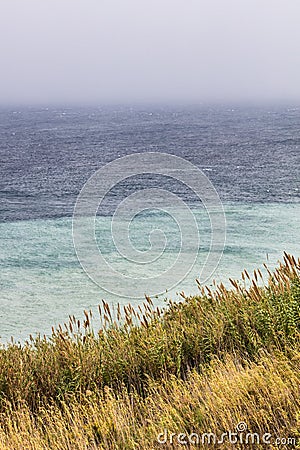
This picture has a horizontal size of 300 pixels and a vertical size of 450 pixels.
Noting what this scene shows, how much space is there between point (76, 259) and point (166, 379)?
34.1 ft

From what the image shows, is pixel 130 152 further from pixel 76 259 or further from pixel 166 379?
pixel 166 379

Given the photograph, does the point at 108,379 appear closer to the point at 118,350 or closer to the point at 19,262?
the point at 118,350

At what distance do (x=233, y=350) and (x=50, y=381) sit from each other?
2046 millimetres

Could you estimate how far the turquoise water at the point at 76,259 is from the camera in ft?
41.8

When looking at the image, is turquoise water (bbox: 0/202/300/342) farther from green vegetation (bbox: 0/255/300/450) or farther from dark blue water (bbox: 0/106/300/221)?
green vegetation (bbox: 0/255/300/450)

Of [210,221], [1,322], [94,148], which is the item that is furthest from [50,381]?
[94,148]

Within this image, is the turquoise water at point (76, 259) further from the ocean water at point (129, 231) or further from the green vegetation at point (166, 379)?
the green vegetation at point (166, 379)

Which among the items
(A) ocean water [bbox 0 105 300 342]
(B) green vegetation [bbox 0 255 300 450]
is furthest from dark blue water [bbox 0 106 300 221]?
(B) green vegetation [bbox 0 255 300 450]

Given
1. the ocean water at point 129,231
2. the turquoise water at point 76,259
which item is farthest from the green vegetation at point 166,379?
the ocean water at point 129,231

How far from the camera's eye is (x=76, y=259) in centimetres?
1647

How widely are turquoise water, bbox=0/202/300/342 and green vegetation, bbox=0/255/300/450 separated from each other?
4.85 meters

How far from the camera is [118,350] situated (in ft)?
22.1

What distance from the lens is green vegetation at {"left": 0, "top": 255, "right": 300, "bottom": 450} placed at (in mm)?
5141

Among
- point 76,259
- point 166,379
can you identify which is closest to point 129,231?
point 76,259
